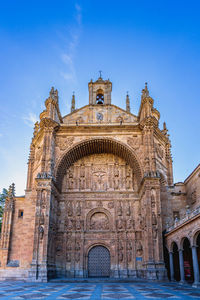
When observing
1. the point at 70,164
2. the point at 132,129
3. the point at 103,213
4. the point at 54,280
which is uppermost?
the point at 132,129

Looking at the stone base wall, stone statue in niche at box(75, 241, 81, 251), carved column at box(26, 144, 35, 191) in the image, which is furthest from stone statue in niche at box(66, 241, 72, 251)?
carved column at box(26, 144, 35, 191)

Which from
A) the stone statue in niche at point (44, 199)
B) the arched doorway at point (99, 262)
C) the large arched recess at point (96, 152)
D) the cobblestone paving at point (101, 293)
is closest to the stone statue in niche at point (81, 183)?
the large arched recess at point (96, 152)

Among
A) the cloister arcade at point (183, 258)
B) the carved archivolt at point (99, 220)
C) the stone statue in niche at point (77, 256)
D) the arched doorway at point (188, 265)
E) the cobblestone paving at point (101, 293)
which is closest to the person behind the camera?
the cobblestone paving at point (101, 293)

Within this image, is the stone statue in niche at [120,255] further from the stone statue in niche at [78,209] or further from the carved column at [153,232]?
the stone statue in niche at [78,209]

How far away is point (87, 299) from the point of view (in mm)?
11516

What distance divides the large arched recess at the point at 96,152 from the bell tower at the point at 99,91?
5312mm

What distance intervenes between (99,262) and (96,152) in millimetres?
10345

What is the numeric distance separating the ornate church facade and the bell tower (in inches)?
47.9

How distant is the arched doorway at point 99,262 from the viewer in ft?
80.0

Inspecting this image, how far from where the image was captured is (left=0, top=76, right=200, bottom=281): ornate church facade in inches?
917

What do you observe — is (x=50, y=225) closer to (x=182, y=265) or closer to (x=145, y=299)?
(x=182, y=265)

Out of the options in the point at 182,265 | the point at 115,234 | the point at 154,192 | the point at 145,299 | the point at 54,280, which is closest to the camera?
the point at 145,299

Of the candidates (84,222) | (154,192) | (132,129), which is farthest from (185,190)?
(84,222)

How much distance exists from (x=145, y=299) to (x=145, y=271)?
438 inches
